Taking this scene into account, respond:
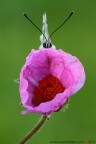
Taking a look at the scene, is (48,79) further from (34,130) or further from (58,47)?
(58,47)

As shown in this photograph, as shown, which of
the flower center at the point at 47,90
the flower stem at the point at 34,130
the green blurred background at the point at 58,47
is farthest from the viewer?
the green blurred background at the point at 58,47

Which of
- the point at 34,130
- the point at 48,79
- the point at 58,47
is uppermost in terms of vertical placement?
the point at 58,47

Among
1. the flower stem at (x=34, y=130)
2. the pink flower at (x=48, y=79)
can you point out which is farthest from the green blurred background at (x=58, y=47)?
the flower stem at (x=34, y=130)

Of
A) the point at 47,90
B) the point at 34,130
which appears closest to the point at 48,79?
the point at 47,90

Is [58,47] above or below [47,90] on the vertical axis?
above

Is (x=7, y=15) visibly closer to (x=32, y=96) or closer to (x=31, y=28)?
(x=31, y=28)

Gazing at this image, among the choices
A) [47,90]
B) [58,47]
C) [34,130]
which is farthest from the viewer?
[58,47]

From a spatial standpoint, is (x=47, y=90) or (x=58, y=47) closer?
(x=47, y=90)

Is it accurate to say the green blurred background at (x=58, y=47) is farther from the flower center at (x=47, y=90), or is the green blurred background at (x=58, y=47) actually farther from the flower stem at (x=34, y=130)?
the flower stem at (x=34, y=130)

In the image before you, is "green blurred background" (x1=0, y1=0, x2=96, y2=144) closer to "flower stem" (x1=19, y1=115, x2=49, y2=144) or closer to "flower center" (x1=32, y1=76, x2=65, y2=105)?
"flower center" (x1=32, y1=76, x2=65, y2=105)
